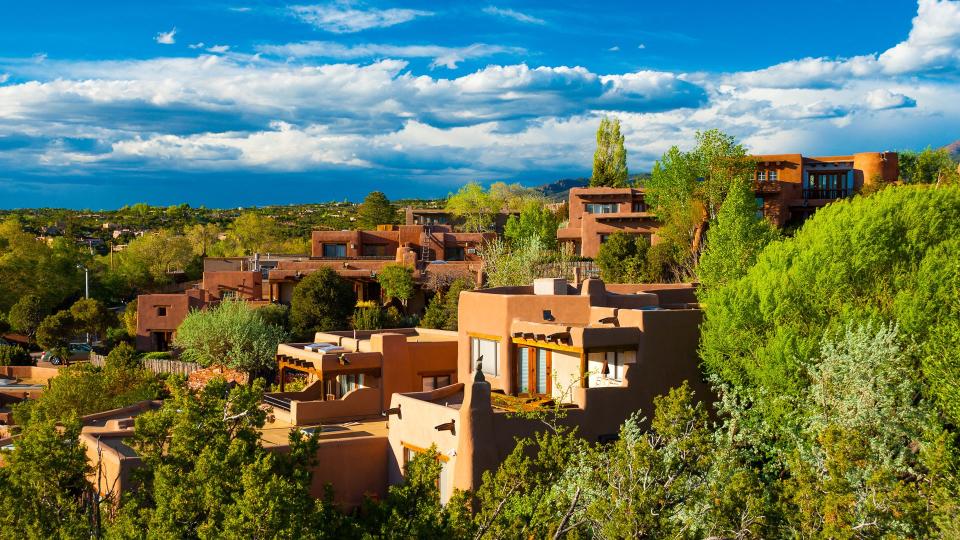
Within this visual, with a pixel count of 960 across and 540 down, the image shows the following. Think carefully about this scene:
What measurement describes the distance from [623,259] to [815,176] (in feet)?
60.0

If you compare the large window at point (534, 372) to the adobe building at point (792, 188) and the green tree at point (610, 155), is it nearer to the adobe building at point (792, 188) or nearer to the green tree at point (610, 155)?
the adobe building at point (792, 188)

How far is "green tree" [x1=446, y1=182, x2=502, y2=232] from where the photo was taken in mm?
87688

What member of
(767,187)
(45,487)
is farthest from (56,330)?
(767,187)

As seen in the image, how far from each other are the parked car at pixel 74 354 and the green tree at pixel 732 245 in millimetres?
38770

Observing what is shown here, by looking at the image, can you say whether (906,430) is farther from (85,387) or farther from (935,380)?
(85,387)

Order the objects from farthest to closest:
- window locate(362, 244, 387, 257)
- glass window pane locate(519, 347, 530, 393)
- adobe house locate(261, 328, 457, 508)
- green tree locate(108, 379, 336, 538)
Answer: window locate(362, 244, 387, 257) < glass window pane locate(519, 347, 530, 393) < adobe house locate(261, 328, 457, 508) < green tree locate(108, 379, 336, 538)

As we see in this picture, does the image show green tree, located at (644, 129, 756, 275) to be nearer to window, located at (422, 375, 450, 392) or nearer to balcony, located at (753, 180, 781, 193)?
balcony, located at (753, 180, 781, 193)

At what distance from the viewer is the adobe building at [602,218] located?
64.1 meters

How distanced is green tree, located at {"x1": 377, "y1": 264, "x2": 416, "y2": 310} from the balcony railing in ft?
93.5

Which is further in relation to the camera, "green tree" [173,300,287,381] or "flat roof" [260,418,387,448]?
"green tree" [173,300,287,381]

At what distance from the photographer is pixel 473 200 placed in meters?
94.9

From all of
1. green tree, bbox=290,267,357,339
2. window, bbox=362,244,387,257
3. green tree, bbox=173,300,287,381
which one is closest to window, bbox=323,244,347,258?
window, bbox=362,244,387,257

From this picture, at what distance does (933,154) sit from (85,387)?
6556cm

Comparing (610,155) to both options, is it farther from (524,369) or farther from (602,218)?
(524,369)
